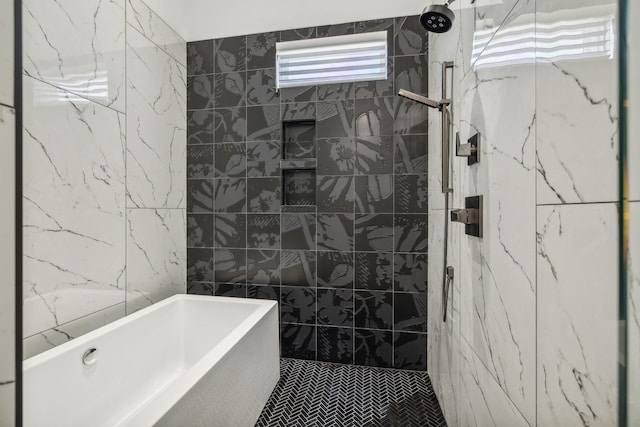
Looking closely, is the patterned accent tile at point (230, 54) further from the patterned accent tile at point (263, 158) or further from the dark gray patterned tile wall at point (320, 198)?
the patterned accent tile at point (263, 158)

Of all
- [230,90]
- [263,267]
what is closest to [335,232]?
[263,267]

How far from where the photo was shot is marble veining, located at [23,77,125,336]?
1.47m

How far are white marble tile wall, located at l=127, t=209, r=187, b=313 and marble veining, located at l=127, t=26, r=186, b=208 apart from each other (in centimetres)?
10

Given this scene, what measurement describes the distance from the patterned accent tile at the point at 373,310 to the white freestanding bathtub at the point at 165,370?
2.20 ft

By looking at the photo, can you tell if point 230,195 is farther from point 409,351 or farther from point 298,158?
point 409,351

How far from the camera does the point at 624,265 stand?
0.94ft

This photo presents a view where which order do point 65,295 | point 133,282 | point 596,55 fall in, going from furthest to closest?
point 133,282, point 65,295, point 596,55

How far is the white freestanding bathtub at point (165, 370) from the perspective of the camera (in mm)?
1229

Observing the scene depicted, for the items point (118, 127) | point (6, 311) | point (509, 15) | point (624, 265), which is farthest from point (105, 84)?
point (624, 265)

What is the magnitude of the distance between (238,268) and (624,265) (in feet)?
8.41

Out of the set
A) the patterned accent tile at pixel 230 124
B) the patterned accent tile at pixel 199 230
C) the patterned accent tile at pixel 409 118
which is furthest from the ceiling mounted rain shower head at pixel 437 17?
the patterned accent tile at pixel 199 230

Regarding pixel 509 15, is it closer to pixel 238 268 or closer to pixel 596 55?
pixel 596 55

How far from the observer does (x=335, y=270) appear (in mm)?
2451

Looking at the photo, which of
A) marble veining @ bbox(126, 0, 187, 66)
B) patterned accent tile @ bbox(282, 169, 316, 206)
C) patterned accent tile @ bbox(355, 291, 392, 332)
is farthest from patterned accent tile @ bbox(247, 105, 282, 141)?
patterned accent tile @ bbox(355, 291, 392, 332)
